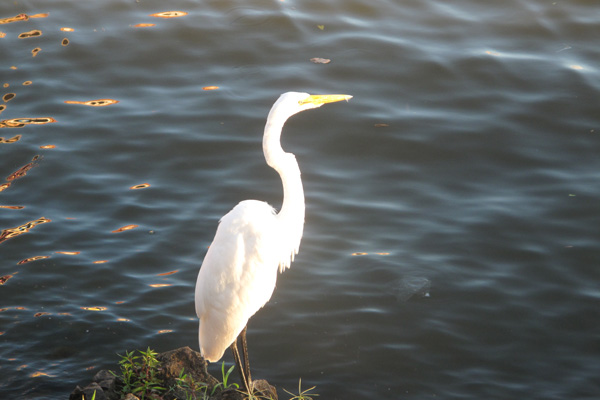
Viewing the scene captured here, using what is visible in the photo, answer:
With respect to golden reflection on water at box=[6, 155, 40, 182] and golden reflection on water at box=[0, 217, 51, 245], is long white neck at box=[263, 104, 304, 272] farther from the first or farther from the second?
golden reflection on water at box=[6, 155, 40, 182]

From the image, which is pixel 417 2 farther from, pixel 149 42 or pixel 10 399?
pixel 10 399

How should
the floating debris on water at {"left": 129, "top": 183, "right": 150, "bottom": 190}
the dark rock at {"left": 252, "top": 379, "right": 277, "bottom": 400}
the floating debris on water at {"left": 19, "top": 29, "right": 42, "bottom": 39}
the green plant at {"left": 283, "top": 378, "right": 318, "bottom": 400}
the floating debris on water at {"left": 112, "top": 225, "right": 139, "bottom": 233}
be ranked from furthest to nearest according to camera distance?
1. the floating debris on water at {"left": 19, "top": 29, "right": 42, "bottom": 39}
2. the floating debris on water at {"left": 129, "top": 183, "right": 150, "bottom": 190}
3. the floating debris on water at {"left": 112, "top": 225, "right": 139, "bottom": 233}
4. the green plant at {"left": 283, "top": 378, "right": 318, "bottom": 400}
5. the dark rock at {"left": 252, "top": 379, "right": 277, "bottom": 400}

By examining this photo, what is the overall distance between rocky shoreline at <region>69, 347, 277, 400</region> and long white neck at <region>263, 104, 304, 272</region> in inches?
34.2

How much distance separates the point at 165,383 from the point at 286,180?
1.48 meters

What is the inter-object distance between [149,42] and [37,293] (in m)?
4.59

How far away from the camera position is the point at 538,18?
33.3 ft

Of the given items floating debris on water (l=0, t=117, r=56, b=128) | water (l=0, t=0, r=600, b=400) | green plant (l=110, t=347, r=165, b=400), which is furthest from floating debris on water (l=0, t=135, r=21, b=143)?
green plant (l=110, t=347, r=165, b=400)

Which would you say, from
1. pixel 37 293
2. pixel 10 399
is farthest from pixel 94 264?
pixel 10 399

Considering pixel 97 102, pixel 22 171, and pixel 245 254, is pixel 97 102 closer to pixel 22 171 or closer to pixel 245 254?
pixel 22 171

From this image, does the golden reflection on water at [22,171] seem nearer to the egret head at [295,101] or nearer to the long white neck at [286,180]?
the long white neck at [286,180]

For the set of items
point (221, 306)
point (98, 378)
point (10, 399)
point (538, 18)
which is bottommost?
point (10, 399)

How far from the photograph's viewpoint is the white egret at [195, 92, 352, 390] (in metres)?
4.75

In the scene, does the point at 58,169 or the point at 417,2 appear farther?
the point at 417,2

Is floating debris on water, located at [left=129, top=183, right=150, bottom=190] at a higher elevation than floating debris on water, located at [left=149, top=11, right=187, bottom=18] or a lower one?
lower
